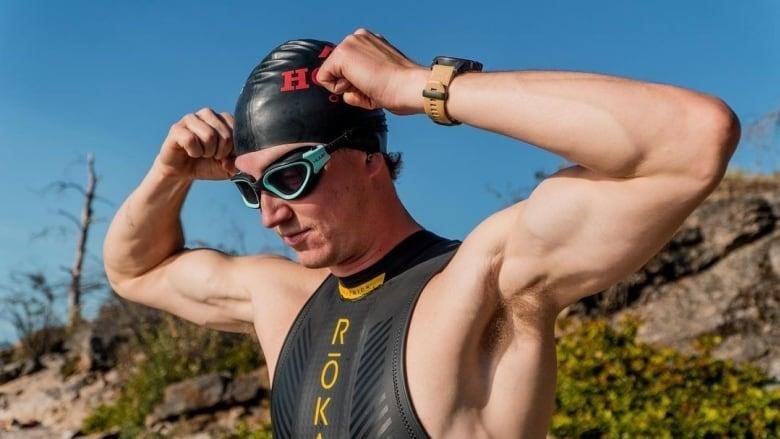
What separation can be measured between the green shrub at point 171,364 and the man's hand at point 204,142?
7.50 metres

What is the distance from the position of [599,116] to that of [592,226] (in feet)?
1.01

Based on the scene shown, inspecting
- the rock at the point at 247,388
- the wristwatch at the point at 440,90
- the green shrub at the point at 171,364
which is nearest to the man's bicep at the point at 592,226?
the wristwatch at the point at 440,90

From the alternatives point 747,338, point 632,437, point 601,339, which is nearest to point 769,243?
point 747,338

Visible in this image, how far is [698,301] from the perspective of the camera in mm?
9945

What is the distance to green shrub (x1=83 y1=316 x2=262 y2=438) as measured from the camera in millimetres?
11414

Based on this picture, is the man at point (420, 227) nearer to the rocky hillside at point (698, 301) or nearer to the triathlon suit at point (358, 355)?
the triathlon suit at point (358, 355)

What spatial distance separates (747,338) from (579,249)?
22.9 ft

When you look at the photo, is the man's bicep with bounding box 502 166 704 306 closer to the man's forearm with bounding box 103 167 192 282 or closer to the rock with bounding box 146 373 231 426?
the man's forearm with bounding box 103 167 192 282

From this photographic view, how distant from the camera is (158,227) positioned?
423 cm

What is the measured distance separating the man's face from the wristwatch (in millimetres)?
673

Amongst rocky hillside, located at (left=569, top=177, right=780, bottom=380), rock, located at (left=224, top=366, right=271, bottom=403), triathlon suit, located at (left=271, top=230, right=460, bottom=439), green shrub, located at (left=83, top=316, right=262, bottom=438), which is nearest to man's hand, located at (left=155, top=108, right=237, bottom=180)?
triathlon suit, located at (left=271, top=230, right=460, bottom=439)

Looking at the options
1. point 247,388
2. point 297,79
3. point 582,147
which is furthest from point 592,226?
point 247,388

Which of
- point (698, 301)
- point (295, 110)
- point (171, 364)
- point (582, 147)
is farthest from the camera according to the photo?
point (171, 364)

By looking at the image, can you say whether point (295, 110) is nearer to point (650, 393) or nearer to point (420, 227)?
point (420, 227)
